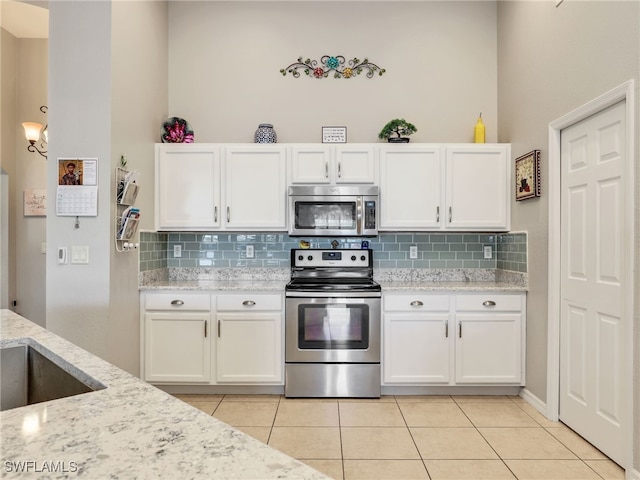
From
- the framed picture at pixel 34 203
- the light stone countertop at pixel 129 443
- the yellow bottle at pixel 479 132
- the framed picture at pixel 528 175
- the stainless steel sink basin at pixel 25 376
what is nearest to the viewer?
the light stone countertop at pixel 129 443

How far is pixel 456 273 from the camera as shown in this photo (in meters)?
3.65

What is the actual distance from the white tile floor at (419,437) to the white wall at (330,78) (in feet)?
7.71

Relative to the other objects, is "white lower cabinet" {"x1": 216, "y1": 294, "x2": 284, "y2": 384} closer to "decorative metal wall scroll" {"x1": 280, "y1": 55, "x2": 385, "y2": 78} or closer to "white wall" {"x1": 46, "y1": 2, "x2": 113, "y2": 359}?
"white wall" {"x1": 46, "y1": 2, "x2": 113, "y2": 359}

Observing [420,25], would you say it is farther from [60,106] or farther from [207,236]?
[60,106]

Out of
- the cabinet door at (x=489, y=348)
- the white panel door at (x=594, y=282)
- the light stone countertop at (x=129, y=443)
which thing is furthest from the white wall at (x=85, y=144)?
the white panel door at (x=594, y=282)

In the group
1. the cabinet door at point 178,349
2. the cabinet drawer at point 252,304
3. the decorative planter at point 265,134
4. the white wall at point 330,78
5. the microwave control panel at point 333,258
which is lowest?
the cabinet door at point 178,349

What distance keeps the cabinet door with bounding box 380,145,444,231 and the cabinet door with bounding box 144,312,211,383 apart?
5.78 ft

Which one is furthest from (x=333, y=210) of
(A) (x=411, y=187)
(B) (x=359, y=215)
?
(A) (x=411, y=187)

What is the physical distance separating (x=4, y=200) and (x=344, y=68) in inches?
151

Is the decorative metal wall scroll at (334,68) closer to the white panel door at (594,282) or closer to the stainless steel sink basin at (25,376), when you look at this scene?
the white panel door at (594,282)

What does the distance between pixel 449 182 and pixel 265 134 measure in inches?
66.0

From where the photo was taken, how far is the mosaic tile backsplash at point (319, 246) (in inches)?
144

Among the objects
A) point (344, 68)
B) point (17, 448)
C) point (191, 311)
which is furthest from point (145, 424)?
point (344, 68)

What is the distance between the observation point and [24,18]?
3844 mm
